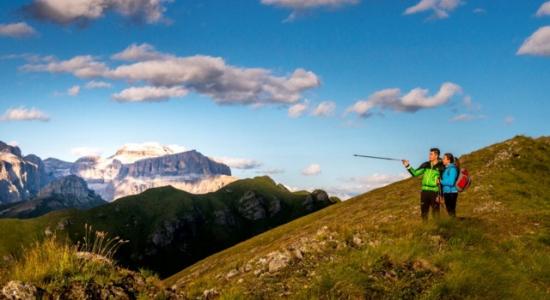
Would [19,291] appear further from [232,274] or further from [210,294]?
[232,274]

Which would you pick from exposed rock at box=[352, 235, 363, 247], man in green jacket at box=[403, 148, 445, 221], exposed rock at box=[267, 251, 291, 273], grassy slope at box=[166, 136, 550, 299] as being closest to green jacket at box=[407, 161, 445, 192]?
man in green jacket at box=[403, 148, 445, 221]

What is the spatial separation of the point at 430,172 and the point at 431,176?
0.18 metres

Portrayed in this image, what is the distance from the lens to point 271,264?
41.7ft

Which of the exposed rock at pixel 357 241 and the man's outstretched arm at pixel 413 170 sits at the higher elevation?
the man's outstretched arm at pixel 413 170

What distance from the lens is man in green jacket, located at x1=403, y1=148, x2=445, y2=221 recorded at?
67.7 feet

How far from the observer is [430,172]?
68.2ft

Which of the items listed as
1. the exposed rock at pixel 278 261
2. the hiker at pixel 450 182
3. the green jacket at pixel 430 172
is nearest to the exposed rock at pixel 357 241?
the exposed rock at pixel 278 261

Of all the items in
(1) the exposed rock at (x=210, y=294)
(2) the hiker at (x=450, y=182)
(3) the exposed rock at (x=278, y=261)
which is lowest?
(1) the exposed rock at (x=210, y=294)

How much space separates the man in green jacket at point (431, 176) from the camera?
20641 mm

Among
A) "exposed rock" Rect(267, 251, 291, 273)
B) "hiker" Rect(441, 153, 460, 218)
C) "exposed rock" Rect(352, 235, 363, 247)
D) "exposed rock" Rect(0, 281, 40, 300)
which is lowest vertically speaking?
"exposed rock" Rect(267, 251, 291, 273)

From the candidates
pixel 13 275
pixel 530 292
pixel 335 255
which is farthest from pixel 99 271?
pixel 530 292

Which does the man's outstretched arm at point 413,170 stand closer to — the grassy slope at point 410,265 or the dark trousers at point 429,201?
the dark trousers at point 429,201

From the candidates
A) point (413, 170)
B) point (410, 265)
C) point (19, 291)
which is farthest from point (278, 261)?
point (413, 170)

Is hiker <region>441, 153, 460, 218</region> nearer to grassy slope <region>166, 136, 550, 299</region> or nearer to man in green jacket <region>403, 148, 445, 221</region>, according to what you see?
man in green jacket <region>403, 148, 445, 221</region>
